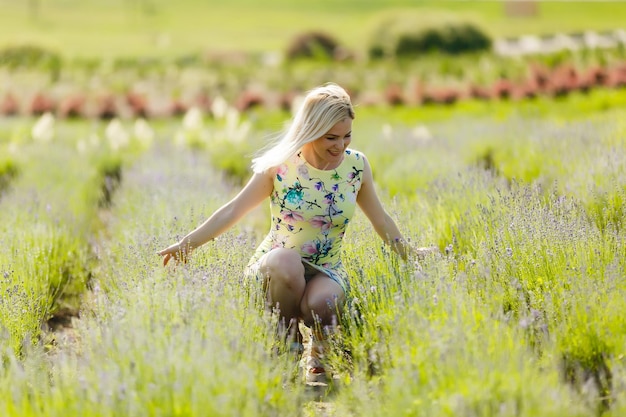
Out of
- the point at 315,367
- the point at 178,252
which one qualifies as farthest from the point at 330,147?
the point at 315,367

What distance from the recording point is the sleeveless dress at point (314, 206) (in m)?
3.73

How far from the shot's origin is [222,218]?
363 centimetres

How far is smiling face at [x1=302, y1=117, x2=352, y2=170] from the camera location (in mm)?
3576

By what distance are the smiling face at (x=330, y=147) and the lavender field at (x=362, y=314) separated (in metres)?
0.46

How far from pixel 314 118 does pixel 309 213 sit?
44 centimetres

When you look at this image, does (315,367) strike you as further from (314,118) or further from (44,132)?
(44,132)

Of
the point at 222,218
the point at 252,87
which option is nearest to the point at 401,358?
the point at 222,218

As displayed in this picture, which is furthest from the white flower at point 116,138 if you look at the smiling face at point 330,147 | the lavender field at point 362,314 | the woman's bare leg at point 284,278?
the woman's bare leg at point 284,278

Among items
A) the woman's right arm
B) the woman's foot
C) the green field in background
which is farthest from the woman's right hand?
the green field in background

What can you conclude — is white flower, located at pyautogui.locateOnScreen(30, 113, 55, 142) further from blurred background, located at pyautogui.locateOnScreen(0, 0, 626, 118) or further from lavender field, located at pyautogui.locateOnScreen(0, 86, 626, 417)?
blurred background, located at pyautogui.locateOnScreen(0, 0, 626, 118)

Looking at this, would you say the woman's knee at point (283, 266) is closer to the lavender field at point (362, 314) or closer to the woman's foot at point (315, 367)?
the lavender field at point (362, 314)

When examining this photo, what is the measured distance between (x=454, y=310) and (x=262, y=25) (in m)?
37.9

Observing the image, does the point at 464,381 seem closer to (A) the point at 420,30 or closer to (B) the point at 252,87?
(B) the point at 252,87

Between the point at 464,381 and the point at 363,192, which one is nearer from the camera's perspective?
the point at 464,381
